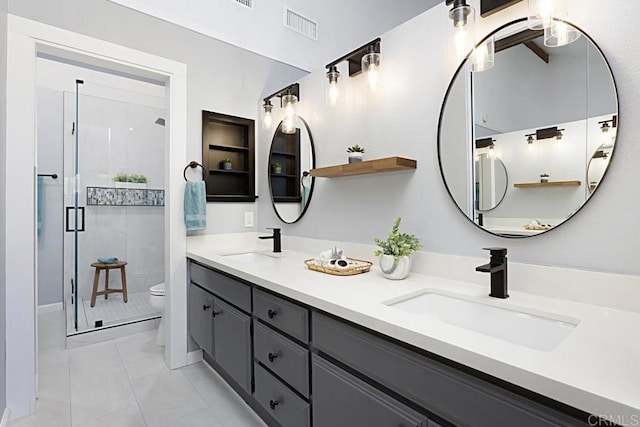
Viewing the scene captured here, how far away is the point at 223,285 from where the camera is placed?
1.94 meters

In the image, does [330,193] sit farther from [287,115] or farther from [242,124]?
[242,124]

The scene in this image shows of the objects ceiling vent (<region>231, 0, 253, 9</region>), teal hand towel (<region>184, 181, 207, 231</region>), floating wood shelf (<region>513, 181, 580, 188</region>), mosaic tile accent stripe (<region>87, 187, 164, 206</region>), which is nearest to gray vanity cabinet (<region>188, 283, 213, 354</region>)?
teal hand towel (<region>184, 181, 207, 231</region>)

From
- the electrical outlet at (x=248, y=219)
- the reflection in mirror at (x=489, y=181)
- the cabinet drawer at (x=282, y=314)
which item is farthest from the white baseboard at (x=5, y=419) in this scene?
the reflection in mirror at (x=489, y=181)

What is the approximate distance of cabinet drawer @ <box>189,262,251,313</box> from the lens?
5.68ft

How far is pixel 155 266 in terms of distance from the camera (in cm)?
398

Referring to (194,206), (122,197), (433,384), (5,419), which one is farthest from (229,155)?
(433,384)

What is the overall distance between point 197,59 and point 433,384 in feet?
8.47

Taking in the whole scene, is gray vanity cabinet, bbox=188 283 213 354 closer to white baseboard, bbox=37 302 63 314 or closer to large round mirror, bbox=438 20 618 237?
large round mirror, bbox=438 20 618 237

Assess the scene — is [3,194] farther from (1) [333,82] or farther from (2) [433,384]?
(2) [433,384]

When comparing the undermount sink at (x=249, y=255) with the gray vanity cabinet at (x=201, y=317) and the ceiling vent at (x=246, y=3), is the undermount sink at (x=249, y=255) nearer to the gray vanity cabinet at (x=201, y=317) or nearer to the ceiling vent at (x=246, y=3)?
the gray vanity cabinet at (x=201, y=317)

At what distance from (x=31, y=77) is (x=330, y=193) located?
1.86m

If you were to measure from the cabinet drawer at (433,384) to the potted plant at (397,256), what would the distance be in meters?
0.43

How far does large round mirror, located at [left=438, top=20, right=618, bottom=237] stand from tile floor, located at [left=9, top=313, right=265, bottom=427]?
166 centimetres

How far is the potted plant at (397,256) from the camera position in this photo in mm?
1484
